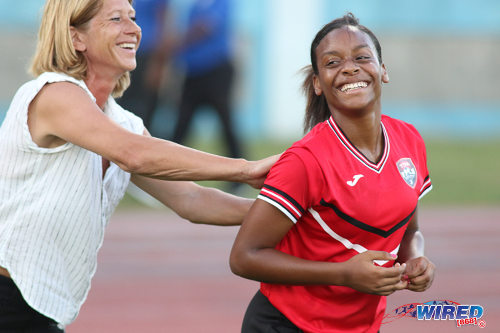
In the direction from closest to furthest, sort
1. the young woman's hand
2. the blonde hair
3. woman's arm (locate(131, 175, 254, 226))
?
the young woman's hand
the blonde hair
woman's arm (locate(131, 175, 254, 226))

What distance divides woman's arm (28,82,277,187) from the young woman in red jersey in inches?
8.5

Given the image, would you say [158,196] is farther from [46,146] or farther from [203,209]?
[46,146]

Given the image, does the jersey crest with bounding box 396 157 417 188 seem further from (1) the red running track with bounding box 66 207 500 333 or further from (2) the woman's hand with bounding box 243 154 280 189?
(1) the red running track with bounding box 66 207 500 333

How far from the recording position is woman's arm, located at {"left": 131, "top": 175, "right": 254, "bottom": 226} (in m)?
3.44

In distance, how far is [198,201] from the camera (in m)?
3.54

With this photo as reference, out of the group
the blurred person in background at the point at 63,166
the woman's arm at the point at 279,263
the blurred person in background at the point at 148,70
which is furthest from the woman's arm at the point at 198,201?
the blurred person in background at the point at 148,70

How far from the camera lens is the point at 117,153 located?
9.72ft

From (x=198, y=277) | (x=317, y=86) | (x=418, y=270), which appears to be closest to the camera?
(x=418, y=270)

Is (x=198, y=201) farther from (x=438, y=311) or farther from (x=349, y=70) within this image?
(x=438, y=311)

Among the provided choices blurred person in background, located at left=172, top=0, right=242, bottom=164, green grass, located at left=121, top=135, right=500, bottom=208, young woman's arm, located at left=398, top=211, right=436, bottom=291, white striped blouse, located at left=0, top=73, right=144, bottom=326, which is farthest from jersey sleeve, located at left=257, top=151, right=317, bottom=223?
blurred person in background, located at left=172, top=0, right=242, bottom=164

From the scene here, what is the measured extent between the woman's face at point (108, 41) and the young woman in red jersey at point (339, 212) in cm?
74

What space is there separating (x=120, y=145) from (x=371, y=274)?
3.21ft

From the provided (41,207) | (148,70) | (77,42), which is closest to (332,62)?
(77,42)

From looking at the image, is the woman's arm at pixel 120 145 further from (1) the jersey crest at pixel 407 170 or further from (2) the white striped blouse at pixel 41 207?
(1) the jersey crest at pixel 407 170
